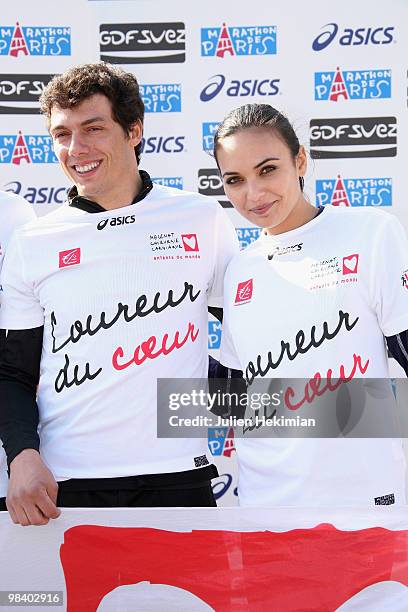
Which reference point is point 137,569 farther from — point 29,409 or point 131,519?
point 29,409

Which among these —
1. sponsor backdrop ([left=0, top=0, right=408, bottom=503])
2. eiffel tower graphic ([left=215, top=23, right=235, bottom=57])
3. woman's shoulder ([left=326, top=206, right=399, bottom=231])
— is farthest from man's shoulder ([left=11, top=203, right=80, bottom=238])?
eiffel tower graphic ([left=215, top=23, right=235, bottom=57])

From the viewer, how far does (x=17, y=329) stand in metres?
2.18

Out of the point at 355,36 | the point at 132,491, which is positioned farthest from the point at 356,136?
the point at 132,491

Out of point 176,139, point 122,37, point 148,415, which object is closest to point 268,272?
point 148,415

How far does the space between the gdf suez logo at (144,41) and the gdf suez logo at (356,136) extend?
0.80 m

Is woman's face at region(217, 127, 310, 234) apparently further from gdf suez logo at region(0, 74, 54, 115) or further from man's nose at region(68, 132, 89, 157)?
gdf suez logo at region(0, 74, 54, 115)

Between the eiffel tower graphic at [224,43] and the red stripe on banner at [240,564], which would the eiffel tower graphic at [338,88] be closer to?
the eiffel tower graphic at [224,43]

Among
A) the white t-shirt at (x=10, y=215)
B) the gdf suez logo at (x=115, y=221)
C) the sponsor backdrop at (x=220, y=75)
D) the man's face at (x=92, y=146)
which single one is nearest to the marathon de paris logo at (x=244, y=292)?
the gdf suez logo at (x=115, y=221)

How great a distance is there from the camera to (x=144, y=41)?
393 cm

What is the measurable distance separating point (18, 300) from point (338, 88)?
92.9 inches

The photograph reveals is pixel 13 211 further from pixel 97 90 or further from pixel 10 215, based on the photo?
pixel 97 90

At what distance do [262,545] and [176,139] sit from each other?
→ 2555 millimetres

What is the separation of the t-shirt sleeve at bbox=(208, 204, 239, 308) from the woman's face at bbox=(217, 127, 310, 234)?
0.65 ft

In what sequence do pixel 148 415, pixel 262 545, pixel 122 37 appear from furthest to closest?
pixel 122 37 → pixel 148 415 → pixel 262 545
